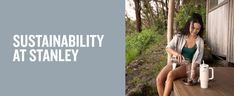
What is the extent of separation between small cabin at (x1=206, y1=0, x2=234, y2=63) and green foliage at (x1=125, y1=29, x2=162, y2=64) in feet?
14.2

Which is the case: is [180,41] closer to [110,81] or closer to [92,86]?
[92,86]

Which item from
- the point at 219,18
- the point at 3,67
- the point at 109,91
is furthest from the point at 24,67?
the point at 219,18

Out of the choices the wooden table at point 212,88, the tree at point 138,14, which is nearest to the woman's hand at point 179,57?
the wooden table at point 212,88

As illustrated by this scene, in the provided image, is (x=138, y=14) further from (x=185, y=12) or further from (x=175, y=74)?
(x=175, y=74)

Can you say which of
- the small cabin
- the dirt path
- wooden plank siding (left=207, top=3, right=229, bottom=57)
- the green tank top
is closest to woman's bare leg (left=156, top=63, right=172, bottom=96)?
the green tank top

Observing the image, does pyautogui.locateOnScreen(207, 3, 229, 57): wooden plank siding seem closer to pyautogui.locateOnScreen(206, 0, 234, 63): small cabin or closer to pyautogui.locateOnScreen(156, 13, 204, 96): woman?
pyautogui.locateOnScreen(206, 0, 234, 63): small cabin

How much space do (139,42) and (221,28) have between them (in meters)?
6.28

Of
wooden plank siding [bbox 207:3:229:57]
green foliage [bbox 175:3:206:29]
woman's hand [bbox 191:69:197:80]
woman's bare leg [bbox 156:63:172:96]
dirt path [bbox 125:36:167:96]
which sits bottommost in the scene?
dirt path [bbox 125:36:167:96]

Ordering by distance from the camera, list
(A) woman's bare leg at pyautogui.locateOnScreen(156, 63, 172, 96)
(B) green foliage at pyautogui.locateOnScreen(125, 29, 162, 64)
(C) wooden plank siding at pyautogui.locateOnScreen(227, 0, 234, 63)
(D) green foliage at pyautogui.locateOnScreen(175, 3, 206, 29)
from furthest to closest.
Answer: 1. (B) green foliage at pyautogui.locateOnScreen(125, 29, 162, 64)
2. (D) green foliage at pyautogui.locateOnScreen(175, 3, 206, 29)
3. (C) wooden plank siding at pyautogui.locateOnScreen(227, 0, 234, 63)
4. (A) woman's bare leg at pyautogui.locateOnScreen(156, 63, 172, 96)

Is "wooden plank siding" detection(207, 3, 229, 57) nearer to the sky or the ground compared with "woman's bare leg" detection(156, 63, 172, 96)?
nearer to the sky

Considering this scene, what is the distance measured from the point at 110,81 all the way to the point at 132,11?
3642mm

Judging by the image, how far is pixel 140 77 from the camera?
31.0 feet

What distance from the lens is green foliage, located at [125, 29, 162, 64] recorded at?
11.5 metres

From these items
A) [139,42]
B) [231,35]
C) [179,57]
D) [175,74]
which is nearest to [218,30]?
[231,35]
